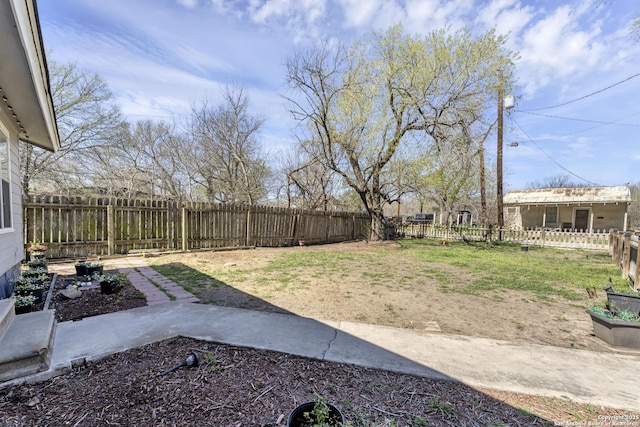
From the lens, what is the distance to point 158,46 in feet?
37.1

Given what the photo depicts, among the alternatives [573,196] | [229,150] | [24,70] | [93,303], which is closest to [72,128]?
[229,150]

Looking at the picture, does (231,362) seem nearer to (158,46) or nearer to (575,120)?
(158,46)

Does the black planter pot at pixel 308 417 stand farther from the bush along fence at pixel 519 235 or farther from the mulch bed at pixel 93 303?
the bush along fence at pixel 519 235

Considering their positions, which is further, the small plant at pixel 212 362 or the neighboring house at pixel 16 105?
the small plant at pixel 212 362

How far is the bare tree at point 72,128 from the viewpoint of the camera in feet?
37.2

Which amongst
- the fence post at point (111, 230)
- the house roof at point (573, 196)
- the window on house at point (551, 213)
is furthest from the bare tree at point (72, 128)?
the window on house at point (551, 213)

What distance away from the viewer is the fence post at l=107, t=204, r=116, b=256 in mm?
7016

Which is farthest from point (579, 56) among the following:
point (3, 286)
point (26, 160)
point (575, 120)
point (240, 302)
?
point (26, 160)

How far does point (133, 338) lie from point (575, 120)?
21.3 m

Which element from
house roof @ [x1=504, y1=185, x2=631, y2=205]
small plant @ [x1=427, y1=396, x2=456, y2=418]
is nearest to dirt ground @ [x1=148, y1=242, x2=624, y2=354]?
small plant @ [x1=427, y1=396, x2=456, y2=418]

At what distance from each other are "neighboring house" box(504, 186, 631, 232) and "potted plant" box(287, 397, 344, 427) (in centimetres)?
2153

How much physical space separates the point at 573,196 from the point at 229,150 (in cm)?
2317

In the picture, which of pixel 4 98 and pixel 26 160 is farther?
pixel 26 160

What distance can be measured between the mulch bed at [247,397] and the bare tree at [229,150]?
14.6 m
